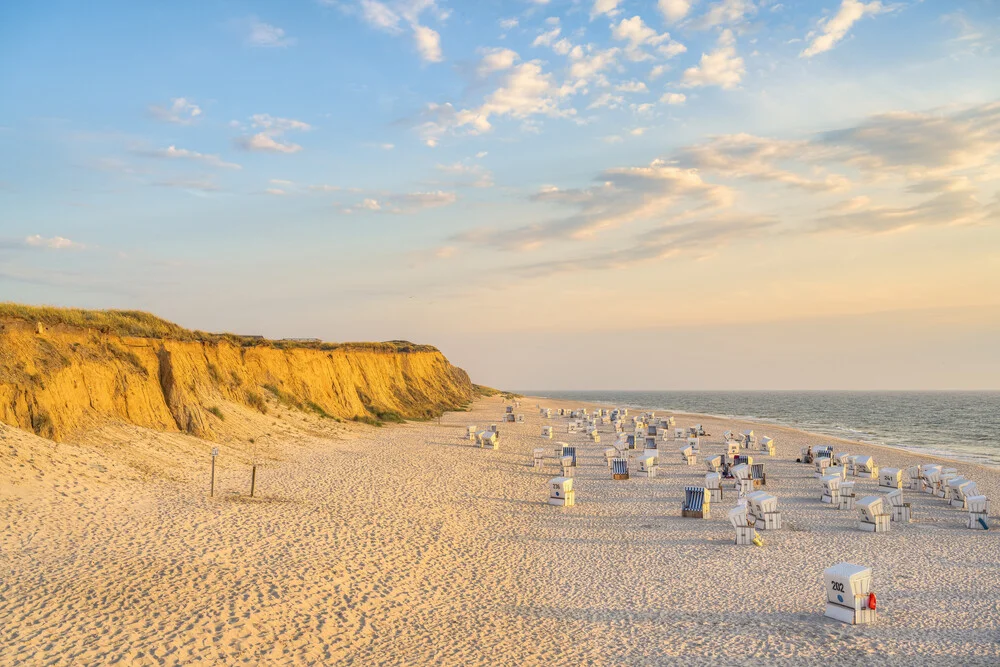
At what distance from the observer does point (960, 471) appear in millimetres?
27891

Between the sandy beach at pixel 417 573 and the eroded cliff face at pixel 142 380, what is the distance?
1.47 metres

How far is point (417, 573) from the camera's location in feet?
37.4

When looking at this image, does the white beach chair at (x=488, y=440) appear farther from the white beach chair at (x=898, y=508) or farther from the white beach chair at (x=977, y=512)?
the white beach chair at (x=977, y=512)

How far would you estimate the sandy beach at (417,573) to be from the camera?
8.42m

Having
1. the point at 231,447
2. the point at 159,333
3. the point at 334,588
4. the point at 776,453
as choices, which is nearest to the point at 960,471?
the point at 776,453

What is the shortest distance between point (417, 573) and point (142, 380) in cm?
1500

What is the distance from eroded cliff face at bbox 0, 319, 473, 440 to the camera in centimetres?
1706

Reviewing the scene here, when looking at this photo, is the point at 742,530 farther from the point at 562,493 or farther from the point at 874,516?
the point at 562,493

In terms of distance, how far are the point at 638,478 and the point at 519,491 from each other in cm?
596

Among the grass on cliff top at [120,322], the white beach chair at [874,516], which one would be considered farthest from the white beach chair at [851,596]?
the grass on cliff top at [120,322]

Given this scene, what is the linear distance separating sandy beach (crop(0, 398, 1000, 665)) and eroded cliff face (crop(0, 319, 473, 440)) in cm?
147

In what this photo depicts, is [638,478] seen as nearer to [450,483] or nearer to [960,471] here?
[450,483]

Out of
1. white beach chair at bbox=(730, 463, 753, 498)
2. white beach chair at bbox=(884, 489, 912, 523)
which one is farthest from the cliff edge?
white beach chair at bbox=(884, 489, 912, 523)

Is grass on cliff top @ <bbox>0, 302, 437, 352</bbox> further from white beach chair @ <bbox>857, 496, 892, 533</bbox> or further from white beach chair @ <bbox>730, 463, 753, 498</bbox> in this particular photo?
white beach chair @ <bbox>857, 496, 892, 533</bbox>
